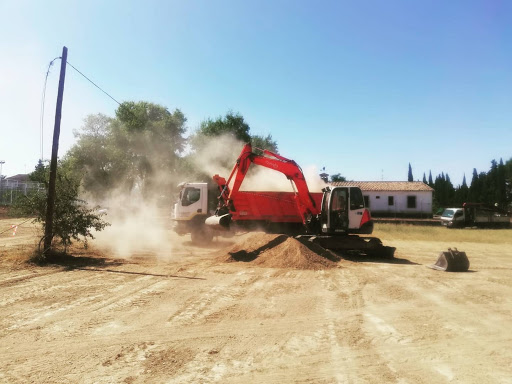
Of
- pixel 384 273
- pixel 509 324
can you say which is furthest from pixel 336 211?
pixel 509 324

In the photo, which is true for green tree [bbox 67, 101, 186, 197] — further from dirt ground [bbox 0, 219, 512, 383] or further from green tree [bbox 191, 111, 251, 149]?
dirt ground [bbox 0, 219, 512, 383]

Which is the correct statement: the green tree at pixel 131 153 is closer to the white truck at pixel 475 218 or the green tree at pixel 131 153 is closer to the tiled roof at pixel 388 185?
the tiled roof at pixel 388 185

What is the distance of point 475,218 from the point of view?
3234cm

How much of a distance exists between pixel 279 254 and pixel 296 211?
3.76m

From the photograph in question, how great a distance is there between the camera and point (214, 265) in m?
11.4

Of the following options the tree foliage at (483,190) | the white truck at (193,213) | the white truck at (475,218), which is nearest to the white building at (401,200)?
the white truck at (475,218)

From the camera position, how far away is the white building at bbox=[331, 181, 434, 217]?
43.2 m

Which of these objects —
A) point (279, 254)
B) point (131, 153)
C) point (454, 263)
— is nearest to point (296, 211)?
point (279, 254)

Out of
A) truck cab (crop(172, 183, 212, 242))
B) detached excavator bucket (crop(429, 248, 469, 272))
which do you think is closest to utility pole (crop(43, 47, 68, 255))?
truck cab (crop(172, 183, 212, 242))

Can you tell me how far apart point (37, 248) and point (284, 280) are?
27.5 feet

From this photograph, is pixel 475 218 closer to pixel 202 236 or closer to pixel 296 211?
pixel 296 211

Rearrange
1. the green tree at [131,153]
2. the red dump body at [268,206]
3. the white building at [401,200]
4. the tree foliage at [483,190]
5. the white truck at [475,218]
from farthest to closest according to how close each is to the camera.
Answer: the tree foliage at [483,190]
the green tree at [131,153]
the white building at [401,200]
the white truck at [475,218]
the red dump body at [268,206]

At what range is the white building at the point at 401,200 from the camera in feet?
142

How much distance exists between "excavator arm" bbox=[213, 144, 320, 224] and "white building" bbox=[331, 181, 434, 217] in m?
29.1
